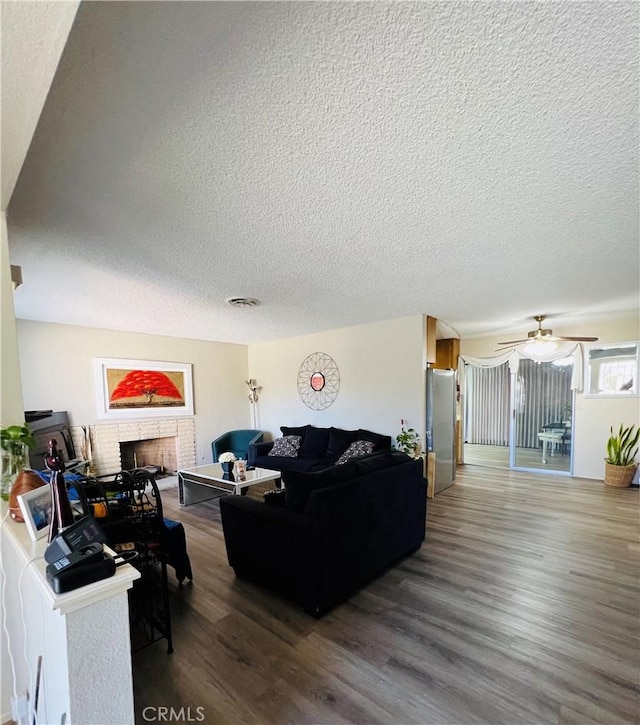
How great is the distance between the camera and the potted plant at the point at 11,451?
1.37 m

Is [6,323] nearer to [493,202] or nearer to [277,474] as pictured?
[493,202]

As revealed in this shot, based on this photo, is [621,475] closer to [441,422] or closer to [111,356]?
[441,422]

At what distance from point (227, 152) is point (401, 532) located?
3015 mm

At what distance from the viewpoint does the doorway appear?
582 centimetres

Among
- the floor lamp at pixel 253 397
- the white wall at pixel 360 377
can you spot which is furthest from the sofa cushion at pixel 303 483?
the floor lamp at pixel 253 397

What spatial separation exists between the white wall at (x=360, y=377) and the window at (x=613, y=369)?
125 inches

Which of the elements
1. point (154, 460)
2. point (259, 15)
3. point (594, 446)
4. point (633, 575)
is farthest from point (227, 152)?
point (594, 446)

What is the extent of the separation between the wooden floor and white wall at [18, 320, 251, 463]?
3013 mm

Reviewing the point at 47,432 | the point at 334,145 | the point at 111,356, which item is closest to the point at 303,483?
the point at 334,145

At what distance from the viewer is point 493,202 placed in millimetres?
1938

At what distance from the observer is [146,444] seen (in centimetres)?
573

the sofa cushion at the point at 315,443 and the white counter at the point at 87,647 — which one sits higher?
the white counter at the point at 87,647

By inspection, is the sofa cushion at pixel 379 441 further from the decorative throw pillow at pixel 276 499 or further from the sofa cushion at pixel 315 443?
the decorative throw pillow at pixel 276 499

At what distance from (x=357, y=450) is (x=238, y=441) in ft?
8.63
